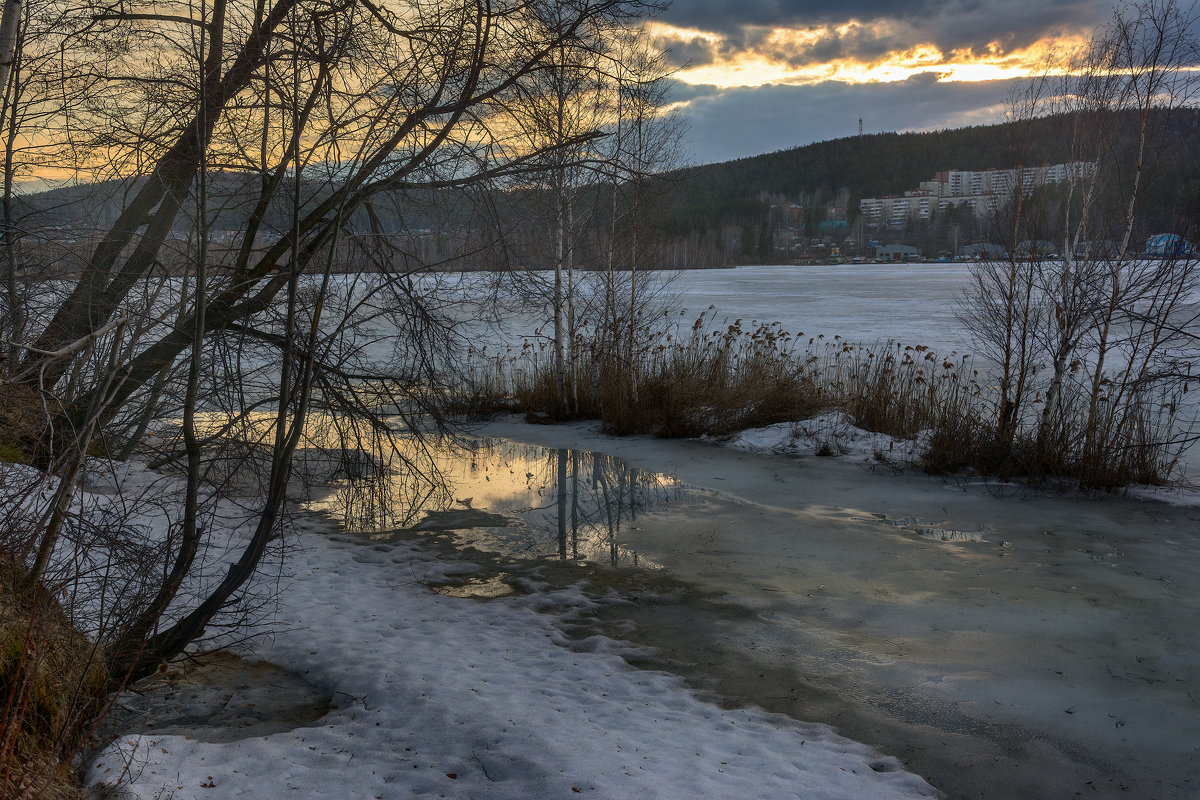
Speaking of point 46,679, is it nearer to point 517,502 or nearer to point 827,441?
point 517,502

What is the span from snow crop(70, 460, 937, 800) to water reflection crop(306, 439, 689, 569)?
155 cm

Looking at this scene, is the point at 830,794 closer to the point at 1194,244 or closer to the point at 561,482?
the point at 561,482

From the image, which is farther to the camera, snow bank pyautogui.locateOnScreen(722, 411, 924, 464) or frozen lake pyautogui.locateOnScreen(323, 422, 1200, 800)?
snow bank pyautogui.locateOnScreen(722, 411, 924, 464)

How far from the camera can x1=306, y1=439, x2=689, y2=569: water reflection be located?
24.7 ft

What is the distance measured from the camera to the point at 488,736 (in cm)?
404

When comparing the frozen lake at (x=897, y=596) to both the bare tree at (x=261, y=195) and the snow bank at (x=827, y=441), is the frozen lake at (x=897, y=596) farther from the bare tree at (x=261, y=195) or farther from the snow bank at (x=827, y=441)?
the bare tree at (x=261, y=195)

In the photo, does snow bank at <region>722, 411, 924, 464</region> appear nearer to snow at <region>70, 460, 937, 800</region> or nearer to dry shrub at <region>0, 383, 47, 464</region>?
snow at <region>70, 460, 937, 800</region>

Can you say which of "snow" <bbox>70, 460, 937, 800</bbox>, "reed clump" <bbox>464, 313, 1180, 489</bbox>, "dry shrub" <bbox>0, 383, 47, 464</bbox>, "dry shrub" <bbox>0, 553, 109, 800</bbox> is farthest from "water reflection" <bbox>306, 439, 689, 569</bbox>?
"dry shrub" <bbox>0, 553, 109, 800</bbox>

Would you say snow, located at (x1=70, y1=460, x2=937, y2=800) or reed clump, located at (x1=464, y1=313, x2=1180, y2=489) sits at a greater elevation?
reed clump, located at (x1=464, y1=313, x2=1180, y2=489)

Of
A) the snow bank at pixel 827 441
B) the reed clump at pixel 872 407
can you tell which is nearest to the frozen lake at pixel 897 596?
the reed clump at pixel 872 407

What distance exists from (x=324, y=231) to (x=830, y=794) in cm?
447

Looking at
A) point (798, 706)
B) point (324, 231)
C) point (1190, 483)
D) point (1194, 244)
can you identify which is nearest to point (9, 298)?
point (324, 231)

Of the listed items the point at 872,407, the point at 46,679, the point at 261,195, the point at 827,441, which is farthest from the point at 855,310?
the point at 46,679

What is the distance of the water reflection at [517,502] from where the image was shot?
7531mm
